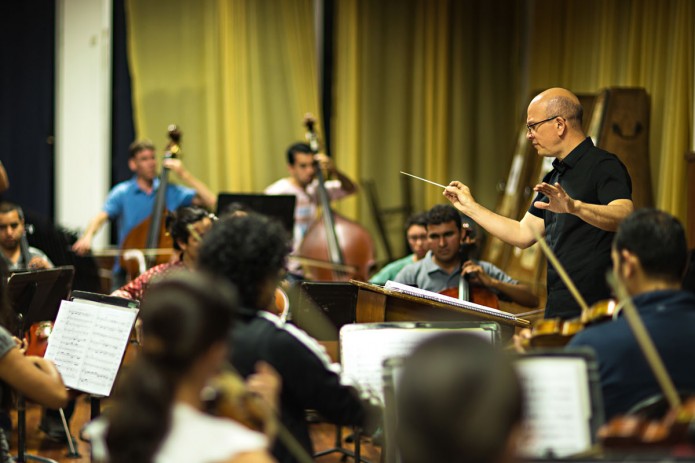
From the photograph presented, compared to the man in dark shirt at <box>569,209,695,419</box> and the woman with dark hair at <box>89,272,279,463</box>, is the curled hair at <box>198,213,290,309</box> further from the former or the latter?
the man in dark shirt at <box>569,209,695,419</box>

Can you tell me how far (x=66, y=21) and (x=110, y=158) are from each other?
1.04 m

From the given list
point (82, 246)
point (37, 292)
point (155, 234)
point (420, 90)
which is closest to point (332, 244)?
point (155, 234)

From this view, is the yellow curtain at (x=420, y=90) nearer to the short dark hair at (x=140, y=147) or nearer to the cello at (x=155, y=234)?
the short dark hair at (x=140, y=147)

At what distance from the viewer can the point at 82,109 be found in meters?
7.56

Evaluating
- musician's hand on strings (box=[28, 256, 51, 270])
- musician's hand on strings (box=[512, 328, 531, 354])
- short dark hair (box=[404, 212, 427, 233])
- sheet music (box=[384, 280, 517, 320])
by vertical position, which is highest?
short dark hair (box=[404, 212, 427, 233])

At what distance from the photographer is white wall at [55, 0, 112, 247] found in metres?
7.52

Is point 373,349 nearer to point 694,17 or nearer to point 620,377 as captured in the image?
point 620,377

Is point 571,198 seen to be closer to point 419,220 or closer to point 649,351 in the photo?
point 649,351

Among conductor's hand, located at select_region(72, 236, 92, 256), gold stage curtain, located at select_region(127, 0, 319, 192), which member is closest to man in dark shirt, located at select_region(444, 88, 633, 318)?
conductor's hand, located at select_region(72, 236, 92, 256)

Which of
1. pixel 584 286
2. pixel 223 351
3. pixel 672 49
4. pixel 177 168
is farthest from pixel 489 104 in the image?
pixel 223 351

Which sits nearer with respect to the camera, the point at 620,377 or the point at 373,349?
the point at 620,377

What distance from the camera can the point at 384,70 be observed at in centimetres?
798

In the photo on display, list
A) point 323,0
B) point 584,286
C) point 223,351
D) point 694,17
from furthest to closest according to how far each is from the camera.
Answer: point 323,0, point 694,17, point 584,286, point 223,351

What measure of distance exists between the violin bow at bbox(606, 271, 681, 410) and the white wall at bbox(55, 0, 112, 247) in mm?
5856
